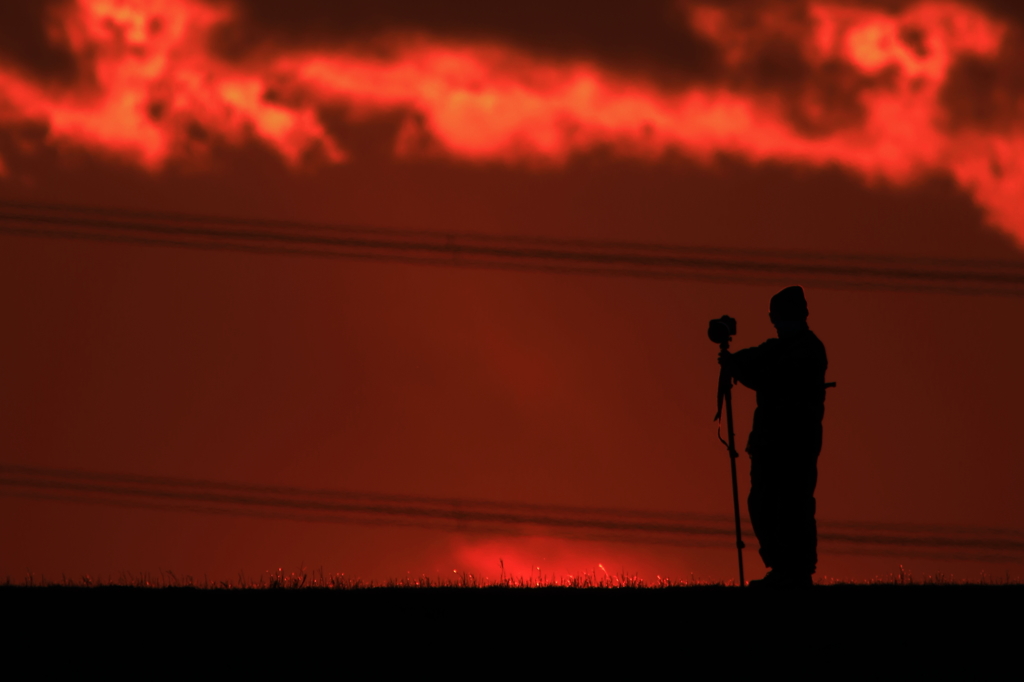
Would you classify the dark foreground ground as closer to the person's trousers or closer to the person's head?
the person's trousers

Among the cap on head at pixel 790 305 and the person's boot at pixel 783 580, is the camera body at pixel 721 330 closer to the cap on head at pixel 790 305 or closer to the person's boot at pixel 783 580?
the cap on head at pixel 790 305

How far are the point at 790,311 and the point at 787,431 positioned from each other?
115 centimetres

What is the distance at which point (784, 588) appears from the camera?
12445 mm

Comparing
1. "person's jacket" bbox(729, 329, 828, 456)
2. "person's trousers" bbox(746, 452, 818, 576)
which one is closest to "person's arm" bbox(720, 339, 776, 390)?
"person's jacket" bbox(729, 329, 828, 456)

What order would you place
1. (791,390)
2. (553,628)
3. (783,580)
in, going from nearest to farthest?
1. (553,628)
2. (783,580)
3. (791,390)

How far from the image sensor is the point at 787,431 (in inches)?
527

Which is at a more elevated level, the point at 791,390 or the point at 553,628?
the point at 791,390

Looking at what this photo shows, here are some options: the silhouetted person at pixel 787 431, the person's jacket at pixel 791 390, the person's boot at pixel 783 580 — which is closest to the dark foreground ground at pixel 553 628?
the person's boot at pixel 783 580

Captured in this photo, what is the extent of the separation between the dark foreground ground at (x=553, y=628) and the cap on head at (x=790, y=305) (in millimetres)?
2586

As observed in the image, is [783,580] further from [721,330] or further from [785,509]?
[721,330]

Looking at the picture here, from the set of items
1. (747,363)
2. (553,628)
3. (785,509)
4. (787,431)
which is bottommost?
(553,628)

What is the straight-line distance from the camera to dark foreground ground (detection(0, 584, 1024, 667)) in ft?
34.3

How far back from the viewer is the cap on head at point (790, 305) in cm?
1345

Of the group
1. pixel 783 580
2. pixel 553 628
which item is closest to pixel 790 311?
pixel 783 580
